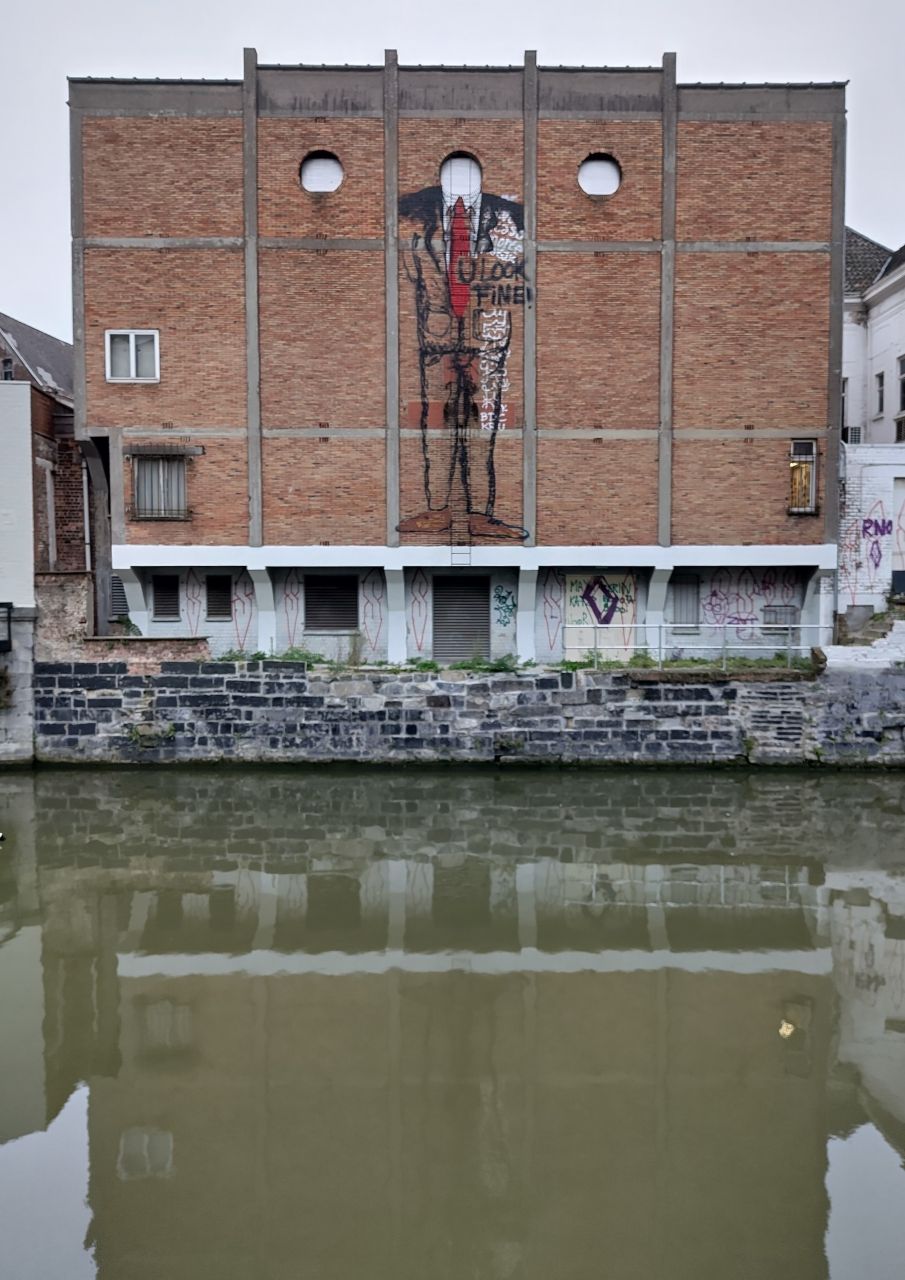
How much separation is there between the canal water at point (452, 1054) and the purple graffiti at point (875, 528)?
9.13 m

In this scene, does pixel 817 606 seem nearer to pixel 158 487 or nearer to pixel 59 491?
pixel 158 487

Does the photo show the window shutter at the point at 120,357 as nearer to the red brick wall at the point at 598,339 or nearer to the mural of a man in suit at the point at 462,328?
the mural of a man in suit at the point at 462,328

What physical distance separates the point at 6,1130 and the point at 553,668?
12236 mm

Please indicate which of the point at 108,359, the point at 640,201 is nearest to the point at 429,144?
the point at 640,201

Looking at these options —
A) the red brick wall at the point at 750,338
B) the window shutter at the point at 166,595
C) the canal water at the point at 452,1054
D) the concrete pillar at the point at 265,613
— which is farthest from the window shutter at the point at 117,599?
the red brick wall at the point at 750,338

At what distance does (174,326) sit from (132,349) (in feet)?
3.21

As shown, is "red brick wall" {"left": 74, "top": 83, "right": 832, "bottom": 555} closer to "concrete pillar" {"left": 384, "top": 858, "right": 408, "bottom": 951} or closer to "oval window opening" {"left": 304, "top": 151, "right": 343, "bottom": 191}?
"oval window opening" {"left": 304, "top": 151, "right": 343, "bottom": 191}

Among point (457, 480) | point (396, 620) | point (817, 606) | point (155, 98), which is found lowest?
point (396, 620)

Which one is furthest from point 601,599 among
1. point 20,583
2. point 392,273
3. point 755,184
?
point 20,583

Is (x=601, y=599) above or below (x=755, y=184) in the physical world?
below

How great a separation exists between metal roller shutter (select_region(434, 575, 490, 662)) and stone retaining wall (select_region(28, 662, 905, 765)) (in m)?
3.09

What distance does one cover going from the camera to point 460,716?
54.6ft

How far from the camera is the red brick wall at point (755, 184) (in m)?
18.4

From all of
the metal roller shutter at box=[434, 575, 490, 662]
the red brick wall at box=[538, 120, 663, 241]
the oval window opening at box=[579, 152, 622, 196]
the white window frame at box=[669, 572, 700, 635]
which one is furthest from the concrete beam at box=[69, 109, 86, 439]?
the white window frame at box=[669, 572, 700, 635]
